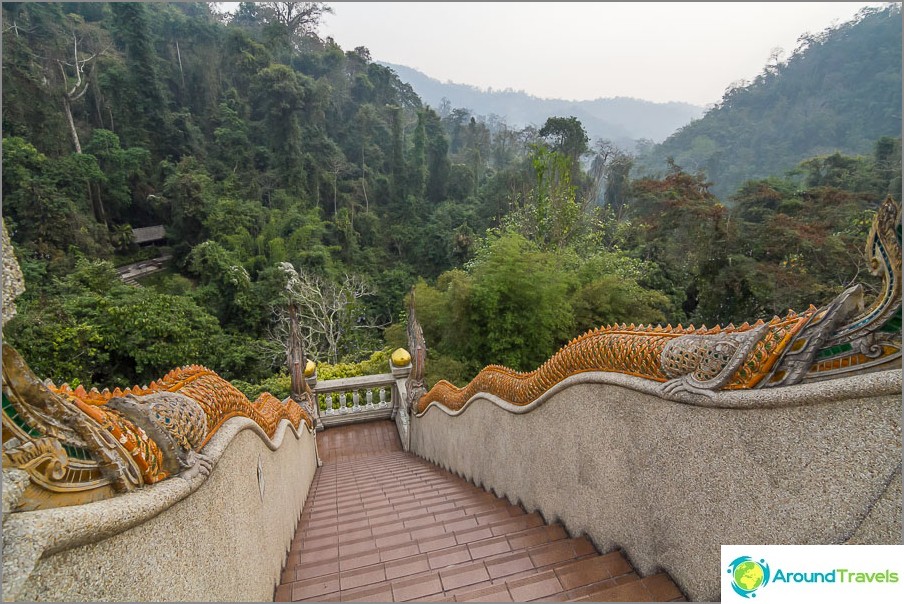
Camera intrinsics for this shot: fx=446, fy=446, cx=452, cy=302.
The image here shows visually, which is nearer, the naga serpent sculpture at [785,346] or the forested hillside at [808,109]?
the naga serpent sculpture at [785,346]

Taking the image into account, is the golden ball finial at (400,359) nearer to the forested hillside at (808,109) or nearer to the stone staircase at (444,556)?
the stone staircase at (444,556)

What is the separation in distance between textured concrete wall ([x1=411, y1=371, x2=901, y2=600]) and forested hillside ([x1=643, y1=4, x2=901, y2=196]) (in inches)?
1459

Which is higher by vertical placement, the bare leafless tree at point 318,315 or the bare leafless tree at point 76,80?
the bare leafless tree at point 76,80

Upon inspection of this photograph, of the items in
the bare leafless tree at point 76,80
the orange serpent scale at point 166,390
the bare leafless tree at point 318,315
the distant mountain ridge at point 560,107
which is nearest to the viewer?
the orange serpent scale at point 166,390

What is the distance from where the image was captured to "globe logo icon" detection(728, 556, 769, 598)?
1688mm

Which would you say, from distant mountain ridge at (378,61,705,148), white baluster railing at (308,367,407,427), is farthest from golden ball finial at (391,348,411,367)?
distant mountain ridge at (378,61,705,148)

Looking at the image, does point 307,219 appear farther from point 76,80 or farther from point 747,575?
point 747,575

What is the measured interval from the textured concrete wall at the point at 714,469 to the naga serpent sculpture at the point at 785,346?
79 mm

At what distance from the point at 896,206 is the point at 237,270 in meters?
19.8

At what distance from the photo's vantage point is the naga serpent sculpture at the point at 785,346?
1.48 meters

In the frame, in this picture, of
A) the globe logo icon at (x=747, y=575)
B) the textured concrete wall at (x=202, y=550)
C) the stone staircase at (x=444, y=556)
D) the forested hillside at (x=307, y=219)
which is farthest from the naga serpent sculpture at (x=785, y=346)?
the forested hillside at (x=307, y=219)

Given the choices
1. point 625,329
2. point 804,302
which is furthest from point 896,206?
point 804,302

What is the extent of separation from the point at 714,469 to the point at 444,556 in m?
1.70

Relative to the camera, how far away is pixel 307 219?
23344 mm
